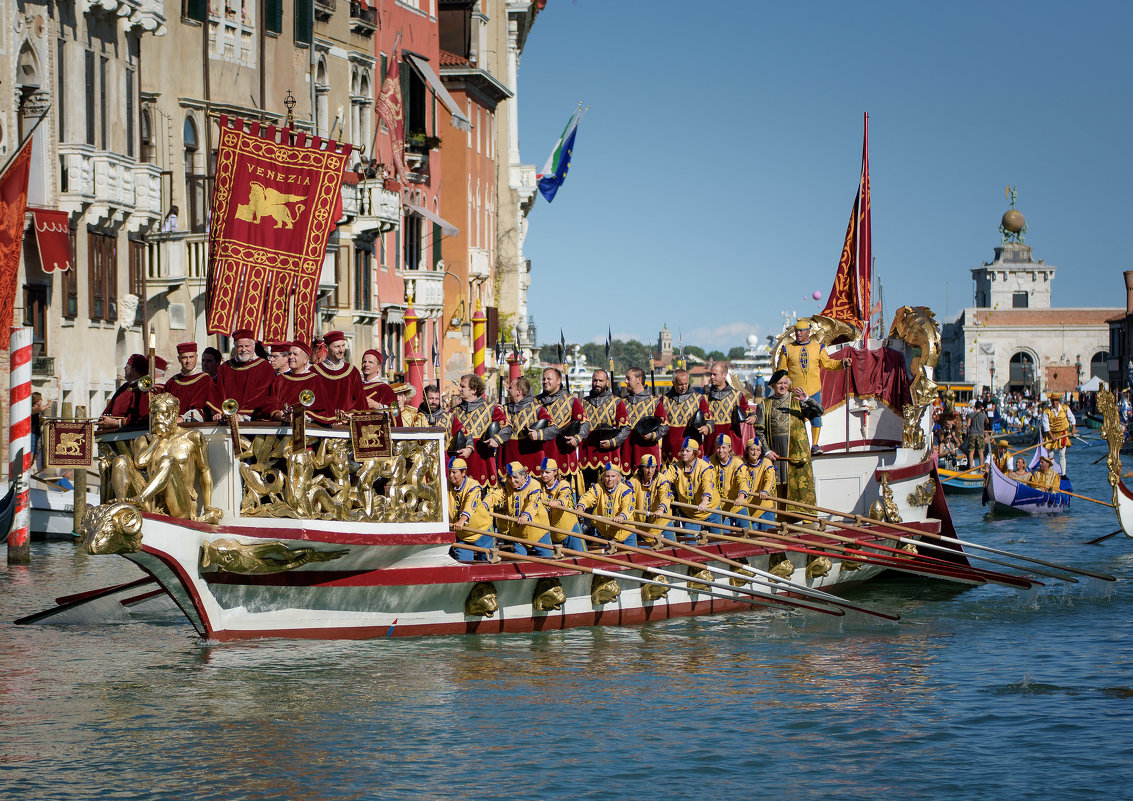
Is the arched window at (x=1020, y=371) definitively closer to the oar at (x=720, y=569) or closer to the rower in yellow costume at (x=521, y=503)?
the oar at (x=720, y=569)

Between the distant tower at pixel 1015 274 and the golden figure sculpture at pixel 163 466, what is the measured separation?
138m

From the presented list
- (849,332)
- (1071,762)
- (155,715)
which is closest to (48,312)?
(849,332)

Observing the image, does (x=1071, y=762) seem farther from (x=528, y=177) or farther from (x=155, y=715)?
(x=528, y=177)

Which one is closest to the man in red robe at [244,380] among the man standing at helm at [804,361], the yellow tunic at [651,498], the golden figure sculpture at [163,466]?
the golden figure sculpture at [163,466]

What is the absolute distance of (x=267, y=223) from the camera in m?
17.1

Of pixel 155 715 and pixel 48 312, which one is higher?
pixel 48 312

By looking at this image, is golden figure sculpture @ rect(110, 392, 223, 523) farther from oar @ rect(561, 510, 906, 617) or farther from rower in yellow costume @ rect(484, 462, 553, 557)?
oar @ rect(561, 510, 906, 617)

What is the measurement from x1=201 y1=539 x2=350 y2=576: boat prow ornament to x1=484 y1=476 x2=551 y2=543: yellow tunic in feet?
9.75

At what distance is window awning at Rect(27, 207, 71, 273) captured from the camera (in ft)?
91.9

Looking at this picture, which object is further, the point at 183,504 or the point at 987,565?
the point at 987,565

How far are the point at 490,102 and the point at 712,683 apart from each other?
53.8 m

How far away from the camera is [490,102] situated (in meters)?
66.8

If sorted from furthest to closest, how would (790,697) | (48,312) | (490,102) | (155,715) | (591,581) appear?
(490,102)
(48,312)
(591,581)
(790,697)
(155,715)

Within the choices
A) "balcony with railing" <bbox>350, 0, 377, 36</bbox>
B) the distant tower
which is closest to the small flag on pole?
"balcony with railing" <bbox>350, 0, 377, 36</bbox>
